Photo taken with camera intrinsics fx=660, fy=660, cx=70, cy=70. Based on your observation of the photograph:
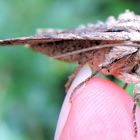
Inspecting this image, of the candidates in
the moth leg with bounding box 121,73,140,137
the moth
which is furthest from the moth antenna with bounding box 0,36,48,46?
the moth leg with bounding box 121,73,140,137

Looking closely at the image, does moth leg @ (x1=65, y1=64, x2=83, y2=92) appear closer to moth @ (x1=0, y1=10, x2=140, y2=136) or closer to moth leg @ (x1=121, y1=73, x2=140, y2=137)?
moth @ (x1=0, y1=10, x2=140, y2=136)

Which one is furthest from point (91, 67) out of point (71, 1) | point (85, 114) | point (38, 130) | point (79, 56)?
point (71, 1)

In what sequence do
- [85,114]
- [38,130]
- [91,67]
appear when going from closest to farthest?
[85,114] → [91,67] → [38,130]

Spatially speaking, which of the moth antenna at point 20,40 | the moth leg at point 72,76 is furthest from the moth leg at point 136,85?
the moth antenna at point 20,40

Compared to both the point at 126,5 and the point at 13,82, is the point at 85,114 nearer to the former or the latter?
the point at 13,82

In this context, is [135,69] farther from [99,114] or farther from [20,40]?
[20,40]

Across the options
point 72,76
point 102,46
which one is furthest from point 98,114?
point 72,76
